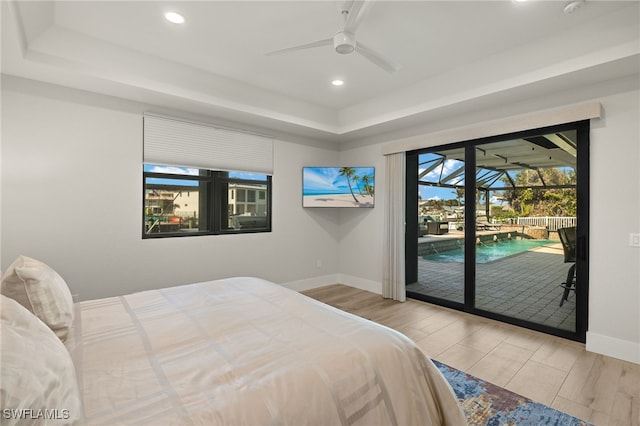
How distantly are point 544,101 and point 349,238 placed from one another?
3241 millimetres

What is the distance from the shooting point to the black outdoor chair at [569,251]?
3.12 meters

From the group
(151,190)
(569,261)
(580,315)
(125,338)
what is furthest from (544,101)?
(151,190)

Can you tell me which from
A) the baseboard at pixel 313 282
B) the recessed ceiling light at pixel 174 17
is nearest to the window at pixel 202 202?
the baseboard at pixel 313 282

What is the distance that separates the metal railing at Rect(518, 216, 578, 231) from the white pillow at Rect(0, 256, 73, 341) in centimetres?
419

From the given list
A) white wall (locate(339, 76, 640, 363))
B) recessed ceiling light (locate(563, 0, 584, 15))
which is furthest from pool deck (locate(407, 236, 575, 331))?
recessed ceiling light (locate(563, 0, 584, 15))

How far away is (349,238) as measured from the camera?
531cm

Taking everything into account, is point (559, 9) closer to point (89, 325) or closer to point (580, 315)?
point (580, 315)

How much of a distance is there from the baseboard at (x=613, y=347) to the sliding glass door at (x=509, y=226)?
120 millimetres

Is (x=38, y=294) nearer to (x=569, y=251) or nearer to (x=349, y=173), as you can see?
(x=349, y=173)

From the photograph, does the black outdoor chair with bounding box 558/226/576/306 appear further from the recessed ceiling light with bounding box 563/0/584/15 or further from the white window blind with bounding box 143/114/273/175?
the white window blind with bounding box 143/114/273/175

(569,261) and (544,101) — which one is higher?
(544,101)

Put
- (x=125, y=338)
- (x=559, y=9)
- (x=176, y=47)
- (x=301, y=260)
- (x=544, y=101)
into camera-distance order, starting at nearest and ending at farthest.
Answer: (x=125, y=338), (x=559, y=9), (x=176, y=47), (x=544, y=101), (x=301, y=260)

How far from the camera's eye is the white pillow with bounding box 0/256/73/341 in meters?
1.48

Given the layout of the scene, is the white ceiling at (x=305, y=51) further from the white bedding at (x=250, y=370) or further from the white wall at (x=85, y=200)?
the white bedding at (x=250, y=370)
